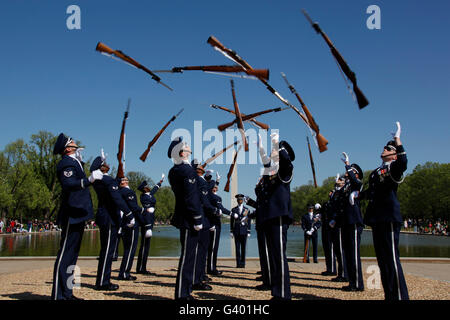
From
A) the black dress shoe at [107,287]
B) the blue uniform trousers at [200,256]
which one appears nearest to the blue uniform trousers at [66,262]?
the black dress shoe at [107,287]

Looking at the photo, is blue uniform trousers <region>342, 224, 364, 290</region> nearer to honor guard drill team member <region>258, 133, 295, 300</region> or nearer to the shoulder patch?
honor guard drill team member <region>258, 133, 295, 300</region>

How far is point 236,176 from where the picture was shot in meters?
15.2

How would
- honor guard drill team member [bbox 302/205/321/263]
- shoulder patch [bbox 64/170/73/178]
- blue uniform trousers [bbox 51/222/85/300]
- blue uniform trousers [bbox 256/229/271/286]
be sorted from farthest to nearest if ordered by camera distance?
honor guard drill team member [bbox 302/205/321/263]
blue uniform trousers [bbox 256/229/271/286]
shoulder patch [bbox 64/170/73/178]
blue uniform trousers [bbox 51/222/85/300]

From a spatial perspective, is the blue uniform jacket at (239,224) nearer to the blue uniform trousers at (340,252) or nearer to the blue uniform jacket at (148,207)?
the blue uniform jacket at (148,207)

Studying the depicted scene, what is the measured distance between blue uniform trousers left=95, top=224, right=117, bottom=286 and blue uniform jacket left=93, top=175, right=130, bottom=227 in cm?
14

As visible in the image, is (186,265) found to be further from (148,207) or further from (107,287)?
(148,207)

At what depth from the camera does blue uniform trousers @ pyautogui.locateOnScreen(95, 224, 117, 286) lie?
7.33 meters

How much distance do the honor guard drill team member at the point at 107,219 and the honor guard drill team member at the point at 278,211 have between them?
9.98 ft

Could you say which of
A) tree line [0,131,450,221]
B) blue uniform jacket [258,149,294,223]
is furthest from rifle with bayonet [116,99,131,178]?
tree line [0,131,450,221]

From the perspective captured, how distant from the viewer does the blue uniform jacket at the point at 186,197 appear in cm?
621
